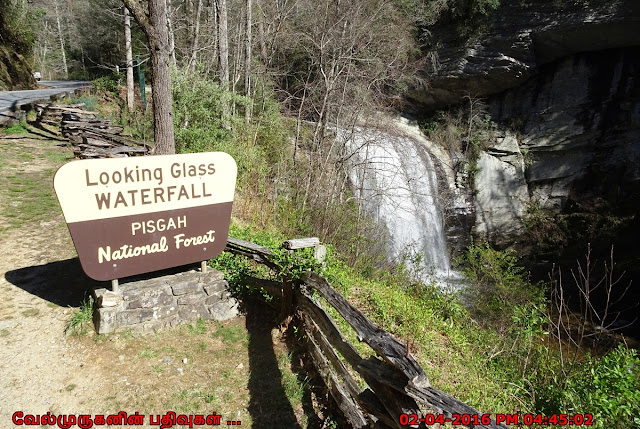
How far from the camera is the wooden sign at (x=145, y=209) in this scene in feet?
13.0

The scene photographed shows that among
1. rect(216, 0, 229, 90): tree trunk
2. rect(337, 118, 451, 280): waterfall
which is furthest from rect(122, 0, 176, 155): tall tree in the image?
rect(337, 118, 451, 280): waterfall

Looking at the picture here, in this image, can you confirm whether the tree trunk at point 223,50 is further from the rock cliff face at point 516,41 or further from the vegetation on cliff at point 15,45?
the vegetation on cliff at point 15,45

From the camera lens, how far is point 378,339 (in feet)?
10.4

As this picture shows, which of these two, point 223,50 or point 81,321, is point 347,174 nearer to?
point 223,50

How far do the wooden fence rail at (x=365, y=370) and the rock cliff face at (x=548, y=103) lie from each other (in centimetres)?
1378

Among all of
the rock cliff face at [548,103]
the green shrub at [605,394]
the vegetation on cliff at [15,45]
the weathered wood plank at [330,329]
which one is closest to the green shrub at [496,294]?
the green shrub at [605,394]

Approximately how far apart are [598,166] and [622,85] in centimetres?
329

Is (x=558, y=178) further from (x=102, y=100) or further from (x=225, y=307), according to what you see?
(x=102, y=100)

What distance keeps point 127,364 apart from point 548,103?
1849 cm

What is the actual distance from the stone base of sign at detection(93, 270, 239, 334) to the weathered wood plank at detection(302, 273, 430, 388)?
4.40ft

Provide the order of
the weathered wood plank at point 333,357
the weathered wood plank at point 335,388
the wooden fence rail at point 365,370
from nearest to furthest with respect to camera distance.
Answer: the wooden fence rail at point 365,370 < the weathered wood plank at point 335,388 < the weathered wood plank at point 333,357

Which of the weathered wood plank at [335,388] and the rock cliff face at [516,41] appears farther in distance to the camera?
the rock cliff face at [516,41]

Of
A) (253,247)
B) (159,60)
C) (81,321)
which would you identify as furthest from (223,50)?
(81,321)

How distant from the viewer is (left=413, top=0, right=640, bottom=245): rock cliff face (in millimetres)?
14906
